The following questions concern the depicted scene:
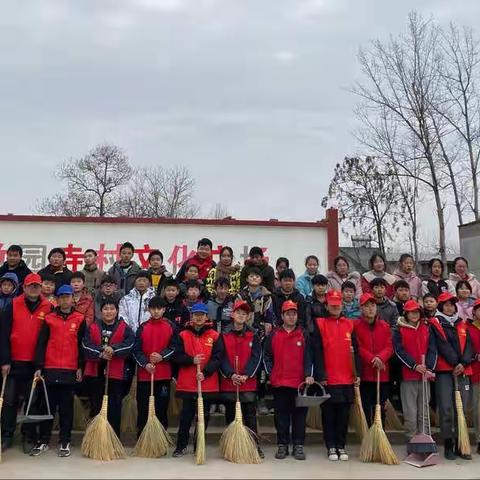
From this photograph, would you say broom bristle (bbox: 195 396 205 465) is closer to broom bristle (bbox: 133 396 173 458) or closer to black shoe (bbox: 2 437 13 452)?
broom bristle (bbox: 133 396 173 458)

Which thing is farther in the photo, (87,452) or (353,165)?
(353,165)

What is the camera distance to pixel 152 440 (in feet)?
16.5

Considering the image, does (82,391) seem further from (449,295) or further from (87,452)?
(449,295)

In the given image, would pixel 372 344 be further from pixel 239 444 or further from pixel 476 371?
pixel 239 444

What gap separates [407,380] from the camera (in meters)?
5.32

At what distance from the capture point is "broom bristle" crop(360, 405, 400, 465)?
495 cm

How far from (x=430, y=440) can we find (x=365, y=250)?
57.4 ft

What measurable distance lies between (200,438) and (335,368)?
1398 mm

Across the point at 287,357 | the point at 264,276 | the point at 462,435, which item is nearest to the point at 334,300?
the point at 287,357

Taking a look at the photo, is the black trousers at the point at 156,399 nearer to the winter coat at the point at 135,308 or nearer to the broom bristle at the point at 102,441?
the broom bristle at the point at 102,441

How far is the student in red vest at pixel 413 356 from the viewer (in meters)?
5.25

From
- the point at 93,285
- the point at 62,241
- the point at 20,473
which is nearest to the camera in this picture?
the point at 20,473

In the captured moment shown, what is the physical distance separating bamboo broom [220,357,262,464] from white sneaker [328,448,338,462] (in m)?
0.68

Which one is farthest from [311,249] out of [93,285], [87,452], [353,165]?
[353,165]
